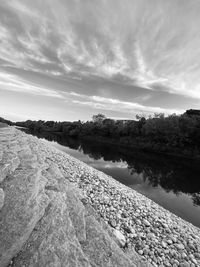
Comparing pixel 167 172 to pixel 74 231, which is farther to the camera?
pixel 167 172

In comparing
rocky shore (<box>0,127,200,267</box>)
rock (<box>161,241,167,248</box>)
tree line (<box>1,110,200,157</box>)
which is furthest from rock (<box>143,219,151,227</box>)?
tree line (<box>1,110,200,157</box>)

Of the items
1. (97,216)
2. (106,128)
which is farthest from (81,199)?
(106,128)

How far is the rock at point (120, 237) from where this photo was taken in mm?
4488

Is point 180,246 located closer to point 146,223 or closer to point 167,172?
point 146,223

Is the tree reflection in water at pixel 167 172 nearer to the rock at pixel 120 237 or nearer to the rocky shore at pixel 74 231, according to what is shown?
the rocky shore at pixel 74 231

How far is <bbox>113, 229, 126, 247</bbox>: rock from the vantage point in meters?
4.49

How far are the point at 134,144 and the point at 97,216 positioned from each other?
165 feet

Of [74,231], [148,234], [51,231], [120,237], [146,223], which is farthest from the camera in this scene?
[146,223]

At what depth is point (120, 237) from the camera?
15.4 feet

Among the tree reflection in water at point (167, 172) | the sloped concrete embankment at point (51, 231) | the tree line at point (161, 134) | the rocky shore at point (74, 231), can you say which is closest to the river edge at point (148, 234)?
the rocky shore at point (74, 231)

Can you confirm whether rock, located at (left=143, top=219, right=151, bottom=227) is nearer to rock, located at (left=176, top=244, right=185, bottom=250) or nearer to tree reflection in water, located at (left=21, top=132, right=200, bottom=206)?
rock, located at (left=176, top=244, right=185, bottom=250)

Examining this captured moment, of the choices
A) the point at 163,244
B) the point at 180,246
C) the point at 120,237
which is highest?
the point at 120,237

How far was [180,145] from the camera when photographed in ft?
141

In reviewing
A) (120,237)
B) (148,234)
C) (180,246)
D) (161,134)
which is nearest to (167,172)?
(180,246)
